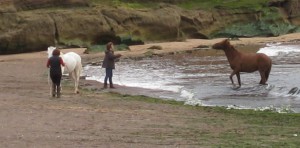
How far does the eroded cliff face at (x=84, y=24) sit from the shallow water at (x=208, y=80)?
8028mm

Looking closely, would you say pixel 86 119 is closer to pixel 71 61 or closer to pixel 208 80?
pixel 71 61

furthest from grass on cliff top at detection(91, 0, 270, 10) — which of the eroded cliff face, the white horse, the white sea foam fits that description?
the white horse

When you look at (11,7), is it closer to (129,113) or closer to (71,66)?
(71,66)

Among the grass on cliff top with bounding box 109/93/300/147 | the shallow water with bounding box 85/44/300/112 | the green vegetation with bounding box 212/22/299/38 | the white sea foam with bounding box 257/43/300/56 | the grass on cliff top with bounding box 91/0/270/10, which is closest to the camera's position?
the grass on cliff top with bounding box 109/93/300/147

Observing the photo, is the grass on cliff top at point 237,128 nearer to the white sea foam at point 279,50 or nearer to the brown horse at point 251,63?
the brown horse at point 251,63

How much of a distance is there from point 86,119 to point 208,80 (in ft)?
38.3

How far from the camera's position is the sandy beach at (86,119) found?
11.0 metres

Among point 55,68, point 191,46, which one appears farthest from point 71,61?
point 191,46

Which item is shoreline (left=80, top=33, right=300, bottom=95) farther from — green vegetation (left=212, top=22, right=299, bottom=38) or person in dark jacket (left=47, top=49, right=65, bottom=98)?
person in dark jacket (left=47, top=49, right=65, bottom=98)

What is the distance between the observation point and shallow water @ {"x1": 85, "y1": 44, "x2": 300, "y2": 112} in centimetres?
1960

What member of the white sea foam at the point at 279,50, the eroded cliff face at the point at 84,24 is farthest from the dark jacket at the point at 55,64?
the eroded cliff face at the point at 84,24

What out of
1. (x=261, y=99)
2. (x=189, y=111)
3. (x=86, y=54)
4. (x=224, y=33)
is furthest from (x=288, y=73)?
(x=224, y=33)

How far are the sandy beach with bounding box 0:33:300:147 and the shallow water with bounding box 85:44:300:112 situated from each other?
207 centimetres

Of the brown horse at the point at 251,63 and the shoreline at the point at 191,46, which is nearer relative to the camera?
the brown horse at the point at 251,63
